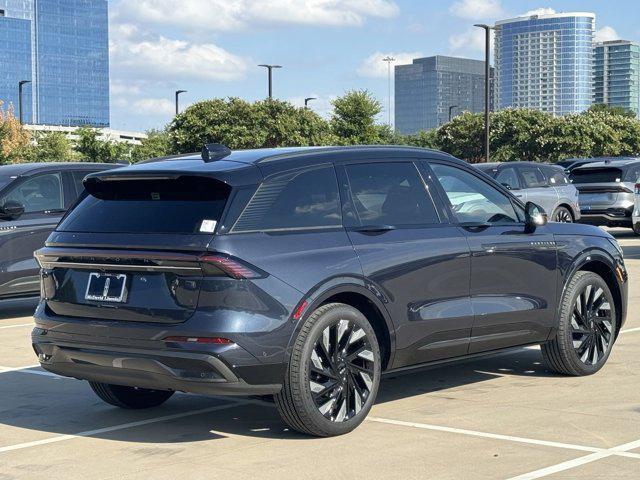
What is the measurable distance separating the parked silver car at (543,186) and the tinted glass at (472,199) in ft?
51.7

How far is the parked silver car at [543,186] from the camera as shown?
24344 millimetres

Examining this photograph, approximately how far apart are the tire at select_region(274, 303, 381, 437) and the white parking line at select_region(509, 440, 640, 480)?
133 cm

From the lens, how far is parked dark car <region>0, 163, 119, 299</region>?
13.0 meters

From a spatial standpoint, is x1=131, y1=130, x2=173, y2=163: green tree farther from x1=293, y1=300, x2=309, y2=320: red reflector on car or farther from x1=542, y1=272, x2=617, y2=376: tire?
x1=293, y1=300, x2=309, y2=320: red reflector on car

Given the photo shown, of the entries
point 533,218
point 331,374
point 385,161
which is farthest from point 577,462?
point 533,218

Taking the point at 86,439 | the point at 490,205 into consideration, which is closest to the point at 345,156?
the point at 490,205

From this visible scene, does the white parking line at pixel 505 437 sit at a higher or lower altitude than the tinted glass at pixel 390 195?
lower

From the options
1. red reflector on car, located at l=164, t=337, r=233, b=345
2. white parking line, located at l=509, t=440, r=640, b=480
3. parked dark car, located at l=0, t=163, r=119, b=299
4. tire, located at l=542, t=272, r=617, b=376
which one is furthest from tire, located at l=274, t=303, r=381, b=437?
parked dark car, located at l=0, t=163, r=119, b=299

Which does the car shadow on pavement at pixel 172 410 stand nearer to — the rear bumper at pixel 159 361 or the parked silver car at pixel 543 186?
the rear bumper at pixel 159 361

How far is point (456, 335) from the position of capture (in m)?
7.55

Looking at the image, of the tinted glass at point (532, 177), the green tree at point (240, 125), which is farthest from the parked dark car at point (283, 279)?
the green tree at point (240, 125)

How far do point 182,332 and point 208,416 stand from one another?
1.36 meters

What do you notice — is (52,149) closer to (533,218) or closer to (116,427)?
(533,218)

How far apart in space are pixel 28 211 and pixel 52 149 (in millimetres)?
52608
